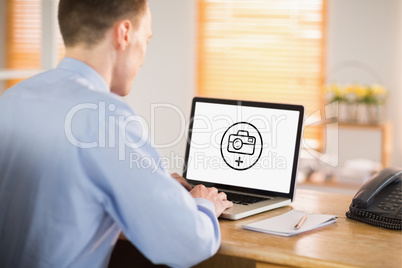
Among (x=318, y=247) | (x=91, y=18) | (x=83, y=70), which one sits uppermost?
(x=91, y=18)

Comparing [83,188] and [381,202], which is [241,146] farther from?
[83,188]

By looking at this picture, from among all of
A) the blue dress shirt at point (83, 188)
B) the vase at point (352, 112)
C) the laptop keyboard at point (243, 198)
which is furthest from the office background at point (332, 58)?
the blue dress shirt at point (83, 188)

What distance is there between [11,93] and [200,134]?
760mm

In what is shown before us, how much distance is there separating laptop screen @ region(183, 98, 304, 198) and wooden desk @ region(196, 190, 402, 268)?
0.72 feet

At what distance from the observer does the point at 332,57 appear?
5.10 meters

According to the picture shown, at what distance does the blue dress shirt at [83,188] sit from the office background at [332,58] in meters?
3.00

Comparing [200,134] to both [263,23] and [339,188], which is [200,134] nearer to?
[339,188]

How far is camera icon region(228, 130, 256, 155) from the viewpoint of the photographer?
1968mm

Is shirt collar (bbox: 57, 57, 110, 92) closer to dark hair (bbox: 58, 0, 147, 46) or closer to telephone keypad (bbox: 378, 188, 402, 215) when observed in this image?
dark hair (bbox: 58, 0, 147, 46)

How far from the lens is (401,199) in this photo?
1679mm

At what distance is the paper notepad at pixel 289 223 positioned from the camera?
5.11 feet

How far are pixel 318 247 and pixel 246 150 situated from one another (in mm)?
586

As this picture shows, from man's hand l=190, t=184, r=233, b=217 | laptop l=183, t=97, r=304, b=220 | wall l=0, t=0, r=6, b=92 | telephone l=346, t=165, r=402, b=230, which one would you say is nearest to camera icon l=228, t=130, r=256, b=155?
laptop l=183, t=97, r=304, b=220

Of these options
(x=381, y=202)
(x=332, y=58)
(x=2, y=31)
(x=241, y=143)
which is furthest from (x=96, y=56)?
(x=332, y=58)
